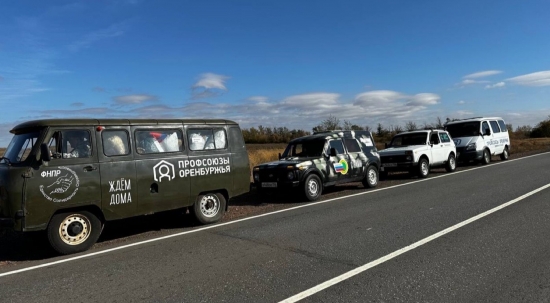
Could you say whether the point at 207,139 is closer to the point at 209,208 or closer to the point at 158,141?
the point at 158,141

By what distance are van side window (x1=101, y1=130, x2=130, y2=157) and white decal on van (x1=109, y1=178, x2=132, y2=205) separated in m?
0.52

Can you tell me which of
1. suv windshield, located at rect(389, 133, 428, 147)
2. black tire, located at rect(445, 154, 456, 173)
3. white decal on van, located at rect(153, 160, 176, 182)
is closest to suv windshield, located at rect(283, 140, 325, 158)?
white decal on van, located at rect(153, 160, 176, 182)

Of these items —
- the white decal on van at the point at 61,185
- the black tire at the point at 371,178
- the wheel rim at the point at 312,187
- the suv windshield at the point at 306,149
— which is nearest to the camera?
the white decal on van at the point at 61,185

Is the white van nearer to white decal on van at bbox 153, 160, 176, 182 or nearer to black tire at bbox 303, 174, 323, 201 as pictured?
black tire at bbox 303, 174, 323, 201

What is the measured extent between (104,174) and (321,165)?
6.29 meters

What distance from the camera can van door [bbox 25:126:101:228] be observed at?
636cm

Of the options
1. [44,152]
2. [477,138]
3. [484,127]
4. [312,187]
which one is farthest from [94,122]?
[484,127]

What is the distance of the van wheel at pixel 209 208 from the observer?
28.2 feet

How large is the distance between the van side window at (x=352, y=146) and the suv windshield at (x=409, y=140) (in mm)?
4482

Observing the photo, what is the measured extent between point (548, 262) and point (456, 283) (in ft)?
5.19

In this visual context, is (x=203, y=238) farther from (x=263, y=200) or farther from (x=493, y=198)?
(x=493, y=198)

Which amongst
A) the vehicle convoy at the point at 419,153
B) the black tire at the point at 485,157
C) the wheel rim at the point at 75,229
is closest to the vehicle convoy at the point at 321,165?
the vehicle convoy at the point at 419,153

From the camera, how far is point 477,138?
65.7 ft

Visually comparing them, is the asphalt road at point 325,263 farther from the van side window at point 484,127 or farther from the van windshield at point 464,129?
the van side window at point 484,127
